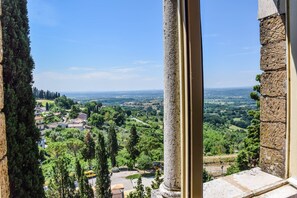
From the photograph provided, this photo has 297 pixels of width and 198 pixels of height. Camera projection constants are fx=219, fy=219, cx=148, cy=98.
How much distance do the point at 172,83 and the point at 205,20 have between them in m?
0.45

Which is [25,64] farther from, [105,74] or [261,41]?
[261,41]

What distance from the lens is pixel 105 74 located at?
130 centimetres

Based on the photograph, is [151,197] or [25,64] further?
[151,197]

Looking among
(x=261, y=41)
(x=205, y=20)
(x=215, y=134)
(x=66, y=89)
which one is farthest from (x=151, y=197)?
(x=261, y=41)

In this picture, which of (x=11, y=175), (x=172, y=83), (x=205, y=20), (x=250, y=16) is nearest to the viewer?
(x=11, y=175)

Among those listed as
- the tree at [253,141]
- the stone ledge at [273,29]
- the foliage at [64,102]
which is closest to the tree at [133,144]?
the foliage at [64,102]

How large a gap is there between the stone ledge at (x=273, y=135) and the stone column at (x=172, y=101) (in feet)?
2.99

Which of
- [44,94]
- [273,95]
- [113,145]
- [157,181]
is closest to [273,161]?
[273,95]

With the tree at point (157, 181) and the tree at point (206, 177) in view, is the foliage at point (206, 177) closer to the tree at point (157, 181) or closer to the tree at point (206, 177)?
the tree at point (206, 177)

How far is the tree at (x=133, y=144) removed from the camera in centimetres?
118

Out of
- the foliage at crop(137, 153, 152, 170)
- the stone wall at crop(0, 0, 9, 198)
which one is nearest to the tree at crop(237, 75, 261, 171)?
the foliage at crop(137, 153, 152, 170)

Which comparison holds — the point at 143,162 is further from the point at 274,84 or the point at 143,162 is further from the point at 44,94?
the point at 274,84

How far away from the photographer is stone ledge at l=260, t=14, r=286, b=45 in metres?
1.57

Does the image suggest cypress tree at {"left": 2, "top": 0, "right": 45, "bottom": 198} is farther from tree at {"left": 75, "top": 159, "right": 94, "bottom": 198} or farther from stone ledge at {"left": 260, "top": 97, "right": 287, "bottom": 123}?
stone ledge at {"left": 260, "top": 97, "right": 287, "bottom": 123}
